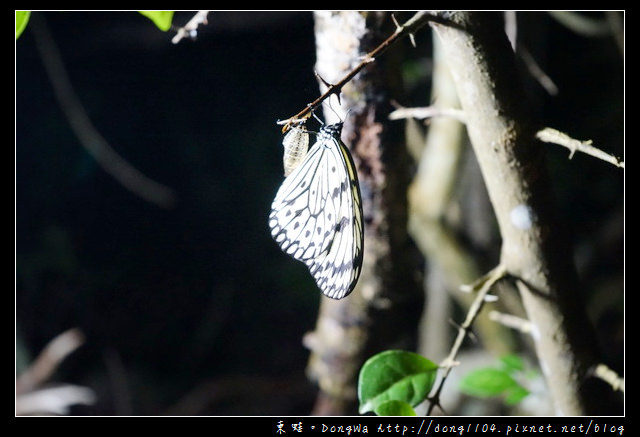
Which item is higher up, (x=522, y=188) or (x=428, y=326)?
(x=522, y=188)

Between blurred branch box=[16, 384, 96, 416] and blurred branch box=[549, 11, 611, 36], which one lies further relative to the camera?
blurred branch box=[16, 384, 96, 416]

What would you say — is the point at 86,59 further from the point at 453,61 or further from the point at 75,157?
the point at 453,61

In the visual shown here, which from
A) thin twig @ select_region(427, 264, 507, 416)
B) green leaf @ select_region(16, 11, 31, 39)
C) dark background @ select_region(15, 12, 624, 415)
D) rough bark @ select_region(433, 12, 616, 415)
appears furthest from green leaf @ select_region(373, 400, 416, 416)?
dark background @ select_region(15, 12, 624, 415)

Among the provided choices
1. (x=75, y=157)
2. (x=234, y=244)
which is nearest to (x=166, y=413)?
(x=234, y=244)

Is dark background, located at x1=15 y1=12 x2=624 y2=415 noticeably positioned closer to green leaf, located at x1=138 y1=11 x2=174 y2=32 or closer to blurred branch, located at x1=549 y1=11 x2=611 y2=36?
blurred branch, located at x1=549 y1=11 x2=611 y2=36

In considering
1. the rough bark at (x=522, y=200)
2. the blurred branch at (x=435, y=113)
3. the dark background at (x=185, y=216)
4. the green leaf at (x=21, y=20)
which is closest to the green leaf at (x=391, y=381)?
the rough bark at (x=522, y=200)
